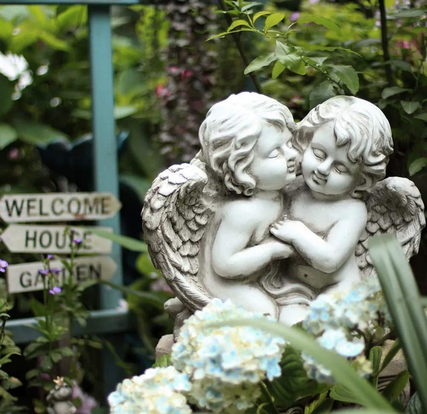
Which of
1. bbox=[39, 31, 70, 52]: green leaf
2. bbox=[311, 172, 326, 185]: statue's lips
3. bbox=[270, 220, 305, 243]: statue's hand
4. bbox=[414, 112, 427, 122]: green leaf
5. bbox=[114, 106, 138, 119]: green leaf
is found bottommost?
bbox=[270, 220, 305, 243]: statue's hand

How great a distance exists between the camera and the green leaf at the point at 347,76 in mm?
1361

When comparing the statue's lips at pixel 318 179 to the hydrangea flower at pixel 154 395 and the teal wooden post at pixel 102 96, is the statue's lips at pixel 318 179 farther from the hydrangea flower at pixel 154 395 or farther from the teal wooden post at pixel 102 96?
the teal wooden post at pixel 102 96

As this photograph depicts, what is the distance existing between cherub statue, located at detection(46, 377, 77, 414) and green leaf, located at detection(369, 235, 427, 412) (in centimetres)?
92

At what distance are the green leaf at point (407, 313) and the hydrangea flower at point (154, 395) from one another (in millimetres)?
281

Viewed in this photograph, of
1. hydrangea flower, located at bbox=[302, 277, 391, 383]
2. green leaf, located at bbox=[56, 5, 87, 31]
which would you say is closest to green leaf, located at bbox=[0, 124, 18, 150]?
green leaf, located at bbox=[56, 5, 87, 31]

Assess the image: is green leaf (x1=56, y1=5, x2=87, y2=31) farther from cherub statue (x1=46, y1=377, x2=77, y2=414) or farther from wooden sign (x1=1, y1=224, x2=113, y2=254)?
cherub statue (x1=46, y1=377, x2=77, y2=414)

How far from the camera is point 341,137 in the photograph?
120 centimetres

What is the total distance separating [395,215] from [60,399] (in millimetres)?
840

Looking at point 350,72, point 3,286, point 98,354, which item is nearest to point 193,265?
point 350,72

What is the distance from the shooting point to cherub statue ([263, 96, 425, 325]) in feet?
4.00

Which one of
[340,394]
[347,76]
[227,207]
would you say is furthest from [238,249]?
[347,76]

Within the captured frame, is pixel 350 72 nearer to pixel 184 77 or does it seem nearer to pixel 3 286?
pixel 184 77

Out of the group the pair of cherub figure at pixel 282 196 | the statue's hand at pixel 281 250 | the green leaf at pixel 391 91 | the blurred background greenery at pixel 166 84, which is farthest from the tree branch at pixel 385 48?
the statue's hand at pixel 281 250

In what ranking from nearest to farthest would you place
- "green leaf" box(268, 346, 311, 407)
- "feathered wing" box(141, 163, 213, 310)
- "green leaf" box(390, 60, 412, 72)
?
"green leaf" box(268, 346, 311, 407) → "feathered wing" box(141, 163, 213, 310) → "green leaf" box(390, 60, 412, 72)
